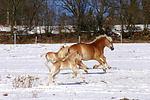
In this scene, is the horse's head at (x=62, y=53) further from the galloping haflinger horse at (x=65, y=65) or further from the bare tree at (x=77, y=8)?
the bare tree at (x=77, y=8)

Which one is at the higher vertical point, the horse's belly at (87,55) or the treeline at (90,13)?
the treeline at (90,13)

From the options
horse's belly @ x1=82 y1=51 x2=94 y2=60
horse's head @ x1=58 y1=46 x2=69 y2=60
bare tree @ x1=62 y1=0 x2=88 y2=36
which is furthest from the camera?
bare tree @ x1=62 y1=0 x2=88 y2=36

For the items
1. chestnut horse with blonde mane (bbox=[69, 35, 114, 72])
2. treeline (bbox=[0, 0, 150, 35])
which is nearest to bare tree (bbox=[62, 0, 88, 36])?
treeline (bbox=[0, 0, 150, 35])

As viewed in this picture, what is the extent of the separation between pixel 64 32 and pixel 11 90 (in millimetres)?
36999

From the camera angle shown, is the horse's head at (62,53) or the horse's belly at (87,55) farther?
the horse's head at (62,53)

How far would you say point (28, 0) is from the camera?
5328 cm

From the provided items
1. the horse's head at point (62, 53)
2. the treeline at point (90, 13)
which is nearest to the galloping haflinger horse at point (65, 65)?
the horse's head at point (62, 53)

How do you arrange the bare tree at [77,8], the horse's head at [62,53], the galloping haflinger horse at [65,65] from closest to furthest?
the galloping haflinger horse at [65,65], the horse's head at [62,53], the bare tree at [77,8]

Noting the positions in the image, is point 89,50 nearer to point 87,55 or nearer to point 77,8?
point 87,55

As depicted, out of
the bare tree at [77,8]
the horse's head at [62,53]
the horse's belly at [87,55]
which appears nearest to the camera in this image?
the horse's belly at [87,55]

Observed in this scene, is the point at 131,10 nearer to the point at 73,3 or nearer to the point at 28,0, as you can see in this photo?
the point at 73,3

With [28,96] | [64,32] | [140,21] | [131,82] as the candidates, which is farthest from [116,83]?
[140,21]

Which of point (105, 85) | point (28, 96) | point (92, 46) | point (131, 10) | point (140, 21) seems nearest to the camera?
point (28, 96)

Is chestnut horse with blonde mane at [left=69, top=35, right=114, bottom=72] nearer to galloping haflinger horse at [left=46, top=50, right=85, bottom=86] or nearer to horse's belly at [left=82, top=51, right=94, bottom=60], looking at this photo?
horse's belly at [left=82, top=51, right=94, bottom=60]
